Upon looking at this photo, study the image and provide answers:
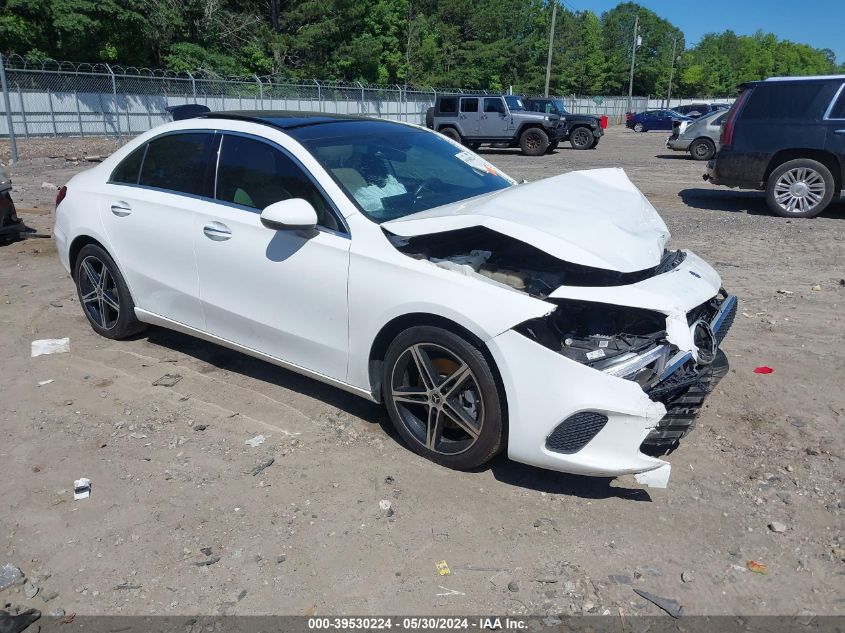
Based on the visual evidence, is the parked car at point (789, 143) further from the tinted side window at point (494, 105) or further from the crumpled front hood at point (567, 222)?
the tinted side window at point (494, 105)

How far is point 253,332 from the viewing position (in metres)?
4.08

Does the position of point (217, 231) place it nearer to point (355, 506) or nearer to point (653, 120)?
point (355, 506)

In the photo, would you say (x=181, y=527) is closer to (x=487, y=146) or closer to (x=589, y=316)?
(x=589, y=316)

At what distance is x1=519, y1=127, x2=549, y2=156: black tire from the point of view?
2305 cm

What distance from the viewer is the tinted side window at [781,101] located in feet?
32.1

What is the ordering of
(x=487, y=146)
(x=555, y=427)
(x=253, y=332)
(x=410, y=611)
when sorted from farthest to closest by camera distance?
(x=487, y=146), (x=253, y=332), (x=555, y=427), (x=410, y=611)

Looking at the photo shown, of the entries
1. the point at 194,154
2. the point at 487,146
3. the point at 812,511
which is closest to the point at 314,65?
the point at 487,146

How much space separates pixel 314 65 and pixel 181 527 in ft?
134

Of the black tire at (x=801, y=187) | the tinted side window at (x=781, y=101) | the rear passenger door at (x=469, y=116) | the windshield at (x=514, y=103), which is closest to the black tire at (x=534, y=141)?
the windshield at (x=514, y=103)

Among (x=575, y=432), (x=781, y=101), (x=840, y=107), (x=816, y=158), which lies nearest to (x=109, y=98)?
(x=781, y=101)

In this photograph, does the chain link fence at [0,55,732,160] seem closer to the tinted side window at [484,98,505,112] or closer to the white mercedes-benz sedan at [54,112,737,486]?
the tinted side window at [484,98,505,112]

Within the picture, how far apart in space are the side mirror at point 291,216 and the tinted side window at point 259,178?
159 mm

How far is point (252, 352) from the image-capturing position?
4176mm

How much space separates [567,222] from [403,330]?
3.24 feet
